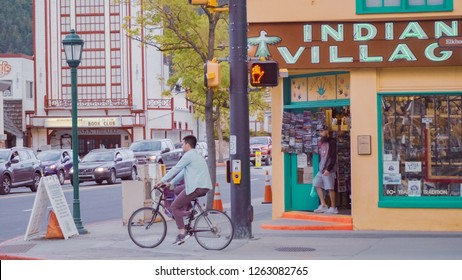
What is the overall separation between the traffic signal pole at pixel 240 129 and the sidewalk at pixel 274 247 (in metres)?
0.42

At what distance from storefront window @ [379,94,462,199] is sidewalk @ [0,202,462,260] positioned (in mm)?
1128

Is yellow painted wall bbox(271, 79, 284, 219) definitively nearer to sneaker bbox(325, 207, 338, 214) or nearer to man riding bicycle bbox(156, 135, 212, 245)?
sneaker bbox(325, 207, 338, 214)

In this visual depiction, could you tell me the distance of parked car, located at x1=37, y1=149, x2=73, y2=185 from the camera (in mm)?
39062

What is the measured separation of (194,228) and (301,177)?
16.4 feet

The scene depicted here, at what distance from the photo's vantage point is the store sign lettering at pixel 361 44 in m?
16.5

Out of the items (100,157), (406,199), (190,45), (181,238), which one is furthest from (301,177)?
(100,157)

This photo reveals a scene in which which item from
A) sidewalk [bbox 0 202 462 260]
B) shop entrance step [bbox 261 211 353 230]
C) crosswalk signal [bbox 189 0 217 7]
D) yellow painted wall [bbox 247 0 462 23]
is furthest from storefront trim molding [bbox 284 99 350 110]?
crosswalk signal [bbox 189 0 217 7]

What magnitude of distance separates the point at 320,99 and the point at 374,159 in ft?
6.25

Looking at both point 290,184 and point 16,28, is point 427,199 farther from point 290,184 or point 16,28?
point 16,28

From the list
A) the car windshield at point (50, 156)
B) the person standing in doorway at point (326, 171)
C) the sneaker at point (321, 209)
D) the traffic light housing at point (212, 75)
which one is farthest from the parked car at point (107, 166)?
the traffic light housing at point (212, 75)

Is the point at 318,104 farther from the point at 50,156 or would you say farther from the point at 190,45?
the point at 50,156

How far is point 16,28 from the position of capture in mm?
95500

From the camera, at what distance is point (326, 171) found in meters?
18.0

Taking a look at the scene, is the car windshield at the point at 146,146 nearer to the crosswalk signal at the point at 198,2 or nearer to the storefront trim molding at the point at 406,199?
the storefront trim molding at the point at 406,199
